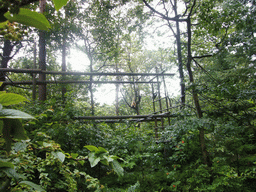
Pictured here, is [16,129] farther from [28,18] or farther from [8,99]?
[28,18]

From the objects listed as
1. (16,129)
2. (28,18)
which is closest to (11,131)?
(16,129)

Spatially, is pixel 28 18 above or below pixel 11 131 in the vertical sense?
above

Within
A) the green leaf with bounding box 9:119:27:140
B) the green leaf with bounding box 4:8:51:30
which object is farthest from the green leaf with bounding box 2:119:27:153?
the green leaf with bounding box 4:8:51:30

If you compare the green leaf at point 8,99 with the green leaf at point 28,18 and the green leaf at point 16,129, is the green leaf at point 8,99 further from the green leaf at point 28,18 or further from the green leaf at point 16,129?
the green leaf at point 28,18

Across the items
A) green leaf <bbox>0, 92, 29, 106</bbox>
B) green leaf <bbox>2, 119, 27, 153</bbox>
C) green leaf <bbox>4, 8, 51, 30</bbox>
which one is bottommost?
green leaf <bbox>2, 119, 27, 153</bbox>

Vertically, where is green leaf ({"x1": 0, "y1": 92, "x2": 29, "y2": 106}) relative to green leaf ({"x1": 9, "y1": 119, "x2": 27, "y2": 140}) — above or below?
above

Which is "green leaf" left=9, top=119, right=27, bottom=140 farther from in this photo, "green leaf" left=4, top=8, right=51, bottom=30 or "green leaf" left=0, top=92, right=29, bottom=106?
"green leaf" left=4, top=8, right=51, bottom=30

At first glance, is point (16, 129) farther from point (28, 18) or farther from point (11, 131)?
point (28, 18)

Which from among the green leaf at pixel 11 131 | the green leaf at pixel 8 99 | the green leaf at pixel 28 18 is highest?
the green leaf at pixel 28 18

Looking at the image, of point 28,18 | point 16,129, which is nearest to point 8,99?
point 16,129

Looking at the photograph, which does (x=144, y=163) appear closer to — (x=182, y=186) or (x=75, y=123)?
(x=182, y=186)

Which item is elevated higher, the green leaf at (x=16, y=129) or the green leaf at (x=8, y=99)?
the green leaf at (x=8, y=99)

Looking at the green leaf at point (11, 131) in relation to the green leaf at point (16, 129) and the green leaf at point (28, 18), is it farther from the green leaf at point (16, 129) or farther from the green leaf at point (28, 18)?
the green leaf at point (28, 18)

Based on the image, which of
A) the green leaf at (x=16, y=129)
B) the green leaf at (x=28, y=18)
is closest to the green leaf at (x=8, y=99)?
the green leaf at (x=16, y=129)
